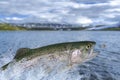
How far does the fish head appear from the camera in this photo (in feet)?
48.9

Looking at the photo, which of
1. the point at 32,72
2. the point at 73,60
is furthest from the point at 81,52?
the point at 32,72

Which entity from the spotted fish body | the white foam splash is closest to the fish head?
the spotted fish body

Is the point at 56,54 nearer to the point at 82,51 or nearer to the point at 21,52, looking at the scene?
the point at 82,51

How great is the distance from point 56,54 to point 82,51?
1361mm

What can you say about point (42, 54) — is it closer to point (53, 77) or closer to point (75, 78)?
point (53, 77)

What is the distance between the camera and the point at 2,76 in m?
15.2

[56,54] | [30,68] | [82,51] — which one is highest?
[82,51]

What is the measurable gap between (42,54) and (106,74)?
10.8m

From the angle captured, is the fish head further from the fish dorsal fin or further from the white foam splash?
the fish dorsal fin

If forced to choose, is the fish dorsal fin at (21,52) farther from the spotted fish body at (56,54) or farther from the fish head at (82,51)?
the fish head at (82,51)

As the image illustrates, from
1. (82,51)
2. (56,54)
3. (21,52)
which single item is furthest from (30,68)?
(82,51)

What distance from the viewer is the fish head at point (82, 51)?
1489cm

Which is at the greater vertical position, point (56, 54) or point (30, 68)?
point (56, 54)

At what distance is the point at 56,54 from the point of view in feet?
49.2
